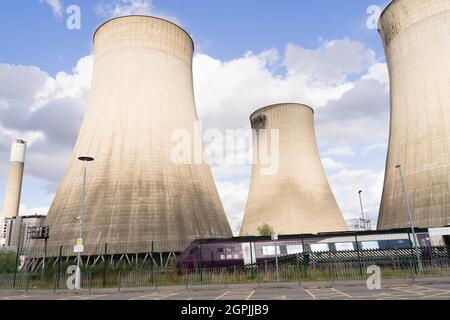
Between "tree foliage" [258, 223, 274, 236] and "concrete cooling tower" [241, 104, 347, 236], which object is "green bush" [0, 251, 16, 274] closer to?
"tree foliage" [258, 223, 274, 236]

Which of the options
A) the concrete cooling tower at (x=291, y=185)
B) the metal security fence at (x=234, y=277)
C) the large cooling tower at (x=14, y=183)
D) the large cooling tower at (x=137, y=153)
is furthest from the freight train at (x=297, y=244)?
the large cooling tower at (x=14, y=183)

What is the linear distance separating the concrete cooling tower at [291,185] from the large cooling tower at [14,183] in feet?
130

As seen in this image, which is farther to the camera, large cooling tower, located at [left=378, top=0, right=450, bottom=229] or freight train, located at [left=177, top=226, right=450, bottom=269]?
large cooling tower, located at [left=378, top=0, right=450, bottom=229]

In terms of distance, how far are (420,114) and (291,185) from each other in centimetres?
1432

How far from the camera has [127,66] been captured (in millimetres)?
23703

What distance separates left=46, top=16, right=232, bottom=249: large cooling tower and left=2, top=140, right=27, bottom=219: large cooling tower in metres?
38.0

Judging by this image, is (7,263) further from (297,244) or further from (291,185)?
(291,185)

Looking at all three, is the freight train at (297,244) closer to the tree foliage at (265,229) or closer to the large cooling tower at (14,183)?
the tree foliage at (265,229)

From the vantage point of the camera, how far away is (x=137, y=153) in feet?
71.6

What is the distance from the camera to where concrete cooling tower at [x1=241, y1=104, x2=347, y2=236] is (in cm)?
3284

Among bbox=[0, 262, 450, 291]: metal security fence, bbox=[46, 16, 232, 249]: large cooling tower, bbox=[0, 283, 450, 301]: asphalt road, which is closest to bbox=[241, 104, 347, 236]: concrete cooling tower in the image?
bbox=[46, 16, 232, 249]: large cooling tower

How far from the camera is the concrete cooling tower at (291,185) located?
32.8m

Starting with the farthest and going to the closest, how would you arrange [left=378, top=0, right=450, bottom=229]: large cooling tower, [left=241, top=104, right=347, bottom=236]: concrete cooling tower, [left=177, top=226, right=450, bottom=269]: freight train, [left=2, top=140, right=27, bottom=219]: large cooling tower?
1. [left=2, top=140, right=27, bottom=219]: large cooling tower
2. [left=241, top=104, right=347, bottom=236]: concrete cooling tower
3. [left=378, top=0, right=450, bottom=229]: large cooling tower
4. [left=177, top=226, right=450, bottom=269]: freight train
